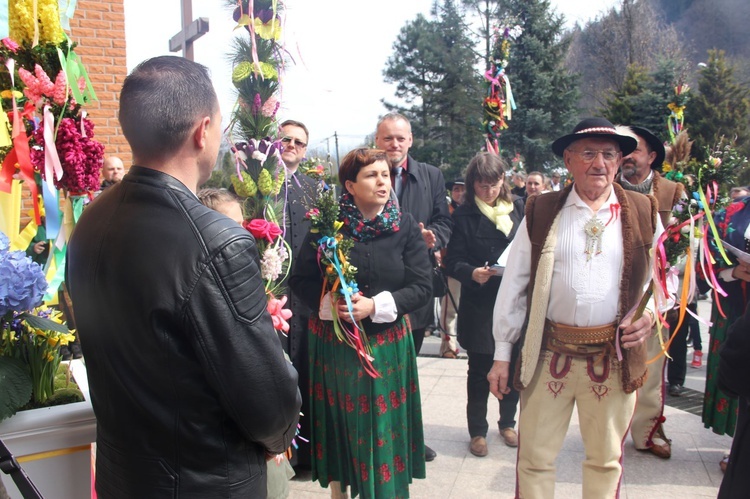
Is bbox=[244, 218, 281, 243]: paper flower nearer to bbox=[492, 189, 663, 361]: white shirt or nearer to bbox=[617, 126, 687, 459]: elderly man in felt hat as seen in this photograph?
bbox=[492, 189, 663, 361]: white shirt

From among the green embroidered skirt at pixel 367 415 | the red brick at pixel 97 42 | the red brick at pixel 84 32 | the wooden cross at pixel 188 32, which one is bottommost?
the green embroidered skirt at pixel 367 415

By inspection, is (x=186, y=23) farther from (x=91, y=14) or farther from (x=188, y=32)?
(x=91, y=14)

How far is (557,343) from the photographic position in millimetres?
2824

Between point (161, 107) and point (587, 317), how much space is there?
2031 millimetres

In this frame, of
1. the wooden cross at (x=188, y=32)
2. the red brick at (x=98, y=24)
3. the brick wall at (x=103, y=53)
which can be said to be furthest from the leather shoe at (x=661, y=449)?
the red brick at (x=98, y=24)

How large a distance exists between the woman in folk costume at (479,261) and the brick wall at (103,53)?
4533 millimetres

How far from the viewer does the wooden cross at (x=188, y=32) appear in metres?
3.61

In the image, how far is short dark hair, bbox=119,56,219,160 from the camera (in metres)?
1.47

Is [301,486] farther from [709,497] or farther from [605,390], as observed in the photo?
[709,497]

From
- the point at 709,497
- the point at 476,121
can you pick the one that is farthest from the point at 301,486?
the point at 476,121

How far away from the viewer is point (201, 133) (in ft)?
4.99

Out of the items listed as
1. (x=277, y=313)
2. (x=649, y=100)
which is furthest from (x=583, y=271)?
(x=649, y=100)

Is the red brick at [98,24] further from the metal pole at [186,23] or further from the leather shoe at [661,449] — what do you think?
the leather shoe at [661,449]

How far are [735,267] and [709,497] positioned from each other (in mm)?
1317
